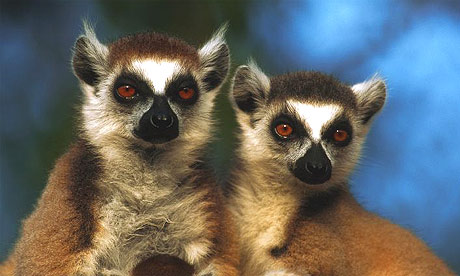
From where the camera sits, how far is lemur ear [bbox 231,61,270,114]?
5676 millimetres

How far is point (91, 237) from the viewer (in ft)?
14.1

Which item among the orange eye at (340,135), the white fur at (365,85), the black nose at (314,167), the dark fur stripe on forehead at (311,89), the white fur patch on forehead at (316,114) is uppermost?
the white fur at (365,85)

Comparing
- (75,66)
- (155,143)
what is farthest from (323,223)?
(75,66)

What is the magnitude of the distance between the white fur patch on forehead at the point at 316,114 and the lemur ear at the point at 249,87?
1.00 ft

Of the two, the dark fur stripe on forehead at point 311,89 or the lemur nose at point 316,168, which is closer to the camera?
the lemur nose at point 316,168

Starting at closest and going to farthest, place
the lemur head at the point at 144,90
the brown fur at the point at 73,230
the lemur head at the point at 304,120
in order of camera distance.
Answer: the brown fur at the point at 73,230 → the lemur head at the point at 144,90 → the lemur head at the point at 304,120

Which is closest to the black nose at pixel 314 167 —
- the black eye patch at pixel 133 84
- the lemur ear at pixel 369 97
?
the lemur ear at pixel 369 97

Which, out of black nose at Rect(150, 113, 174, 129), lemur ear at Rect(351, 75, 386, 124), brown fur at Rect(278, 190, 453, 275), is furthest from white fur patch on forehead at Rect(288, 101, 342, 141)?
black nose at Rect(150, 113, 174, 129)

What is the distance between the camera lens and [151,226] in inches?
180

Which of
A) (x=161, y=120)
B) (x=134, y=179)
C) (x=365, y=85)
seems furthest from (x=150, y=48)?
(x=365, y=85)

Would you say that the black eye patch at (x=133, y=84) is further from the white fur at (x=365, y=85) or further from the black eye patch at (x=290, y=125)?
the white fur at (x=365, y=85)

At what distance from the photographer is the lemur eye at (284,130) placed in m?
5.45

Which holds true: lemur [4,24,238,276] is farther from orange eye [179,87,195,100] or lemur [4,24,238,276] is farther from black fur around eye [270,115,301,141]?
black fur around eye [270,115,301,141]

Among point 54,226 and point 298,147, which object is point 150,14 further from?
point 54,226
